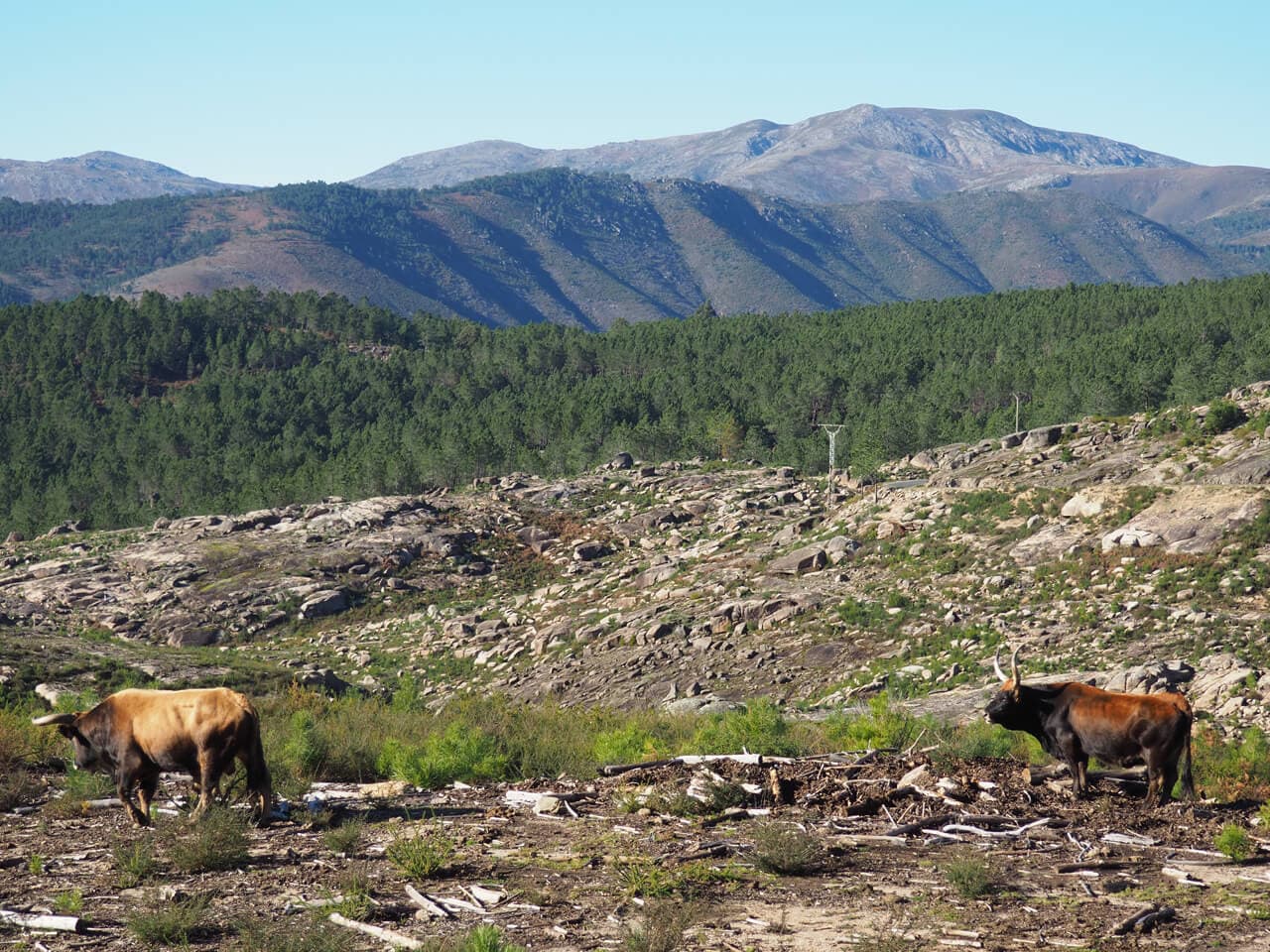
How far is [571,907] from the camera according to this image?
33.2 feet

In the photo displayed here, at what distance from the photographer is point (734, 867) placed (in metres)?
11.0

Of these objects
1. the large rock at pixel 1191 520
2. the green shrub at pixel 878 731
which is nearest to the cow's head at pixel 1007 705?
the green shrub at pixel 878 731

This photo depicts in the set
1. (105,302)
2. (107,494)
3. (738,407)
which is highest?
(105,302)

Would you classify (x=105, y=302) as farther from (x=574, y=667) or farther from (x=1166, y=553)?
(x=1166, y=553)

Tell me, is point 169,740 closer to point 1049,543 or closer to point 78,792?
point 78,792

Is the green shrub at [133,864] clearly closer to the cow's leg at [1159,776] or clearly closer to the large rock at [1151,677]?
the cow's leg at [1159,776]

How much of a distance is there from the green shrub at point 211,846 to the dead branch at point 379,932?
69.6 inches

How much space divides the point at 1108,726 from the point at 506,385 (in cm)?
11494

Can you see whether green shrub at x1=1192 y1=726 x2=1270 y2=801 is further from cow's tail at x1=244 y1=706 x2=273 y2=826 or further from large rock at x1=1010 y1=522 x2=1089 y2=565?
large rock at x1=1010 y1=522 x2=1089 y2=565

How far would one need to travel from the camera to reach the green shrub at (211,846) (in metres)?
10.9

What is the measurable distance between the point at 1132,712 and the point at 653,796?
16.4ft

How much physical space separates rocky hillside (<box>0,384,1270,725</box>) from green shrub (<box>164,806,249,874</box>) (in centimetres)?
1711

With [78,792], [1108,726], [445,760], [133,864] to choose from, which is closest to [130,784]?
[78,792]

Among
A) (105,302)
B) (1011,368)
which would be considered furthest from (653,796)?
(105,302)
